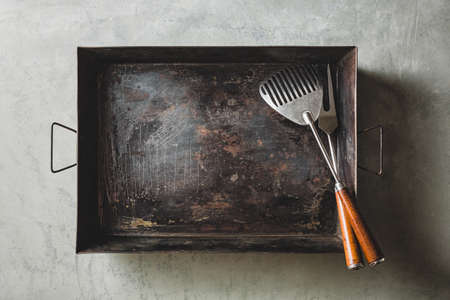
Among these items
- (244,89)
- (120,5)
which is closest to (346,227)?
(244,89)

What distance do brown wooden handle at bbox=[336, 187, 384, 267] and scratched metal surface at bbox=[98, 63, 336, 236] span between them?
12cm

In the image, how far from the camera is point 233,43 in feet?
2.84

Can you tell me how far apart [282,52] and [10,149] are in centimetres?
82

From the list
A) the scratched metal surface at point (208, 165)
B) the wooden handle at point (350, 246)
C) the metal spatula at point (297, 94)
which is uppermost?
the metal spatula at point (297, 94)

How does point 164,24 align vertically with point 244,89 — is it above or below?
above

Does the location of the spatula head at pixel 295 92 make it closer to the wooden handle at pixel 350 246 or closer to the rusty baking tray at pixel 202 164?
the rusty baking tray at pixel 202 164

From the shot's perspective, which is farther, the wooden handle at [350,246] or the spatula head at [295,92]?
the spatula head at [295,92]

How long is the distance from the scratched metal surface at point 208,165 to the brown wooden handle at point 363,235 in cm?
12

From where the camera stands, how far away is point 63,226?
0.88m

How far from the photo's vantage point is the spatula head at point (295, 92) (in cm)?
82

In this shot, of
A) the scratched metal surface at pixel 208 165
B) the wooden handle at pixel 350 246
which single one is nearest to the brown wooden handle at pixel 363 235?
the wooden handle at pixel 350 246

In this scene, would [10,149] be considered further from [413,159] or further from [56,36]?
[413,159]

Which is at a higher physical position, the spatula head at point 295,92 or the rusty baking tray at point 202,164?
the spatula head at point 295,92

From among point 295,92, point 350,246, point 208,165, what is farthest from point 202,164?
point 350,246
